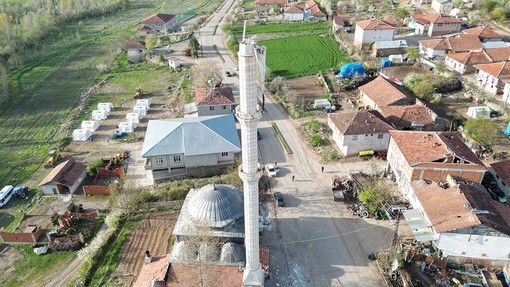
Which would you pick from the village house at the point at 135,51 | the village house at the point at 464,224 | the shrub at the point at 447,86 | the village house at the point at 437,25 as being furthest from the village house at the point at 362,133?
the village house at the point at 135,51

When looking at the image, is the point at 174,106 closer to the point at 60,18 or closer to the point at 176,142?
the point at 176,142

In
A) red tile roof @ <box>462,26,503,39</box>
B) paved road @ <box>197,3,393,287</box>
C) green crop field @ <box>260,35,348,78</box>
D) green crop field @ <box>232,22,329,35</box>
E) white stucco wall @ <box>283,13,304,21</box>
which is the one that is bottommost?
paved road @ <box>197,3,393,287</box>

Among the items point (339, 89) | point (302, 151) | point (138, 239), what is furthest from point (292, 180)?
point (339, 89)

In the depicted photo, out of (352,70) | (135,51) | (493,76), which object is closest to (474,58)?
(493,76)

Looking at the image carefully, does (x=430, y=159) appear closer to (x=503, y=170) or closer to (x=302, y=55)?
(x=503, y=170)

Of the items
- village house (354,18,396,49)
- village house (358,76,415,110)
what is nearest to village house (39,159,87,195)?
village house (358,76,415,110)

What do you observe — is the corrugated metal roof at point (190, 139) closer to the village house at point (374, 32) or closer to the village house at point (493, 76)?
the village house at point (493, 76)

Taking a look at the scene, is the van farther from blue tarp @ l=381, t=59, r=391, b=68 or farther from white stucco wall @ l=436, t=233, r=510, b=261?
blue tarp @ l=381, t=59, r=391, b=68
